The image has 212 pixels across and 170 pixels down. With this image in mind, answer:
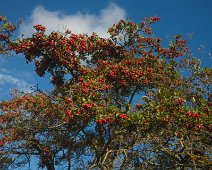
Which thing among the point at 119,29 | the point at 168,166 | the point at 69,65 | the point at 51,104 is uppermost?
the point at 119,29

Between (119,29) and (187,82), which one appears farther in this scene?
(119,29)

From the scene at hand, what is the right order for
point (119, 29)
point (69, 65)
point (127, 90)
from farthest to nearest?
point (119, 29)
point (127, 90)
point (69, 65)

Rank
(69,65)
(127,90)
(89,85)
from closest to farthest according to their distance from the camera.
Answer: (89,85) < (69,65) < (127,90)

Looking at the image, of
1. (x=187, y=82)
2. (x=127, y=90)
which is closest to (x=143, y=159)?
(x=127, y=90)

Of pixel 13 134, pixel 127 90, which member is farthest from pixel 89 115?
pixel 13 134

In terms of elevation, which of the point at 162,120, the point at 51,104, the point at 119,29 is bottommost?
the point at 162,120

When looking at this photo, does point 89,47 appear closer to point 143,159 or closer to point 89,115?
point 89,115

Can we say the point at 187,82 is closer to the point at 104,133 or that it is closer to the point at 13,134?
the point at 104,133

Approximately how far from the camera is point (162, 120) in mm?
13703

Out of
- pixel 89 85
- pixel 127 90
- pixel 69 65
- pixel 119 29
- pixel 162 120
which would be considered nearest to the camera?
pixel 162 120

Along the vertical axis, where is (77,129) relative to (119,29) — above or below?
below

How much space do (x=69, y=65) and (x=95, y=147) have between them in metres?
4.16

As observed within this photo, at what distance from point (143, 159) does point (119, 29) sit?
30.3ft

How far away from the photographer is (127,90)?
19047 millimetres
